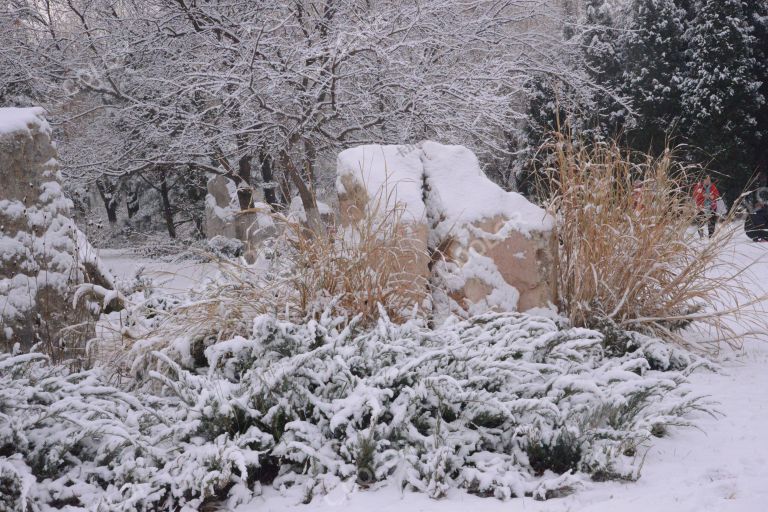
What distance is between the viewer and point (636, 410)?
111 inches

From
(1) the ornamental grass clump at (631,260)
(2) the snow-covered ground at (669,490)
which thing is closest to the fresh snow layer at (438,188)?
(1) the ornamental grass clump at (631,260)

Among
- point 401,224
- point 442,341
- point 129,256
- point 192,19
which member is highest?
point 192,19

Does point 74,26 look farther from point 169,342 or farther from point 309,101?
point 169,342

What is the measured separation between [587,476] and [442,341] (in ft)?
3.27

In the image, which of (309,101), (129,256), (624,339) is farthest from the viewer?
(129,256)

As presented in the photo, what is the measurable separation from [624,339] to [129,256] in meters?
11.1

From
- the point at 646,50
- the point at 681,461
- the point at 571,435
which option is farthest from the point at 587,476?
the point at 646,50

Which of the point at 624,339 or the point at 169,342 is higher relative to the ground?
the point at 169,342

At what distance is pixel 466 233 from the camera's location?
165 inches

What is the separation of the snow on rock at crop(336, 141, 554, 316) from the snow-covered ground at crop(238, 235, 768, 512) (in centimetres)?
149

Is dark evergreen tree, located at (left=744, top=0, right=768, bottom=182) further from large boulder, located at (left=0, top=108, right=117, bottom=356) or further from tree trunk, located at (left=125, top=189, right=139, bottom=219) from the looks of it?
tree trunk, located at (left=125, top=189, right=139, bottom=219)

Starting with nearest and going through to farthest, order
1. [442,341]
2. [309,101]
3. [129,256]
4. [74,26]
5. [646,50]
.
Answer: [442,341] < [309,101] < [74,26] < [129,256] < [646,50]

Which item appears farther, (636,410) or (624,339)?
(624,339)

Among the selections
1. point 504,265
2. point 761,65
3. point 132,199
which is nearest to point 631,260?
point 504,265
